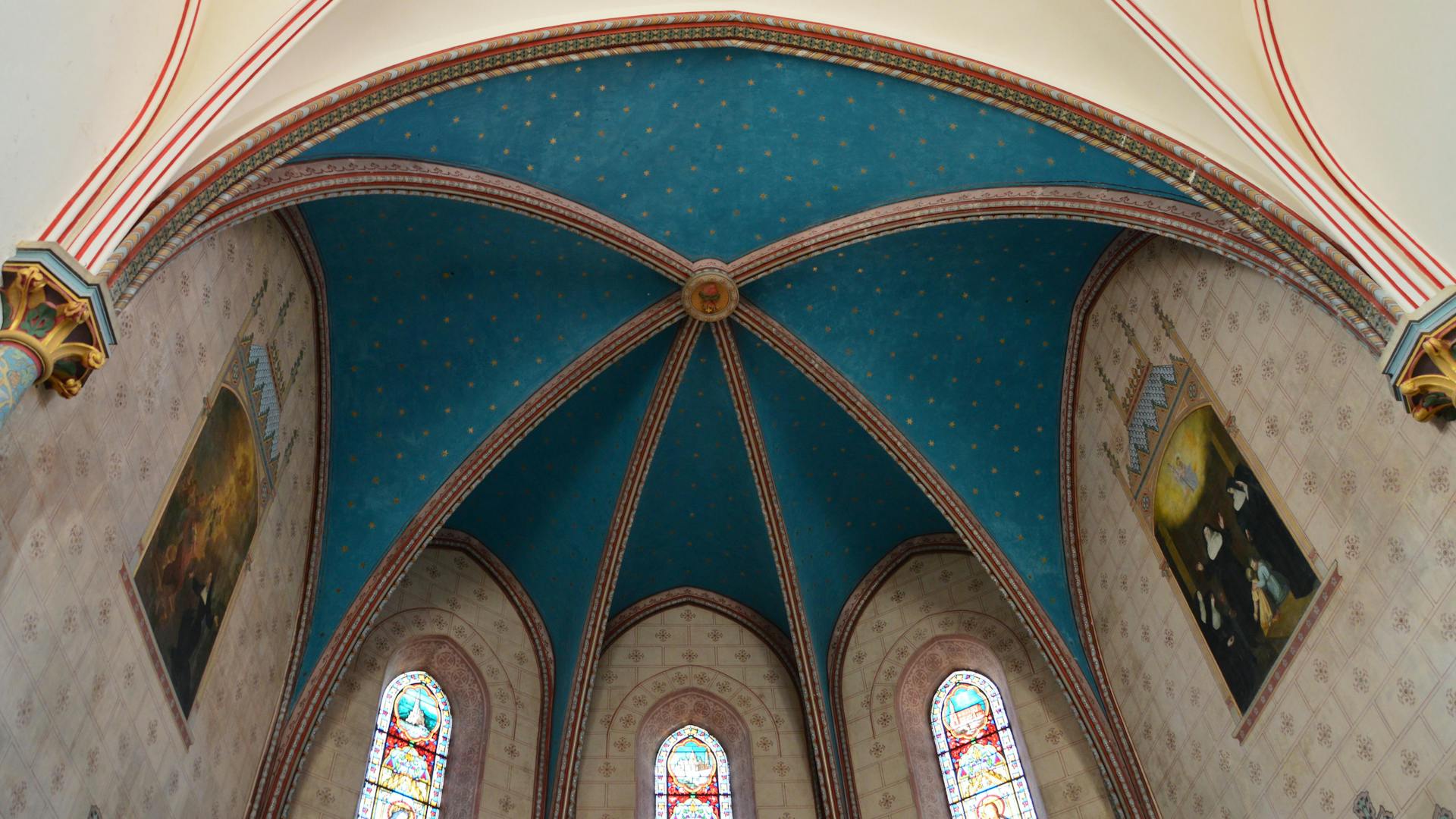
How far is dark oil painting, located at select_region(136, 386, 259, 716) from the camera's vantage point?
938cm

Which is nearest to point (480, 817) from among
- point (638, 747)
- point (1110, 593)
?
point (638, 747)

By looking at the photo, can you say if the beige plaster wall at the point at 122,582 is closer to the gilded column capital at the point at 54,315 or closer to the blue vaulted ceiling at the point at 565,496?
the gilded column capital at the point at 54,315

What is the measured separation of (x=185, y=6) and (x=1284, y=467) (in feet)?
30.2

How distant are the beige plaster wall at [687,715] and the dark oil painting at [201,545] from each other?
486 centimetres

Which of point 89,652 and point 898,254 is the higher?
point 898,254

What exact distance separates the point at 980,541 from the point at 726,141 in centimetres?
534

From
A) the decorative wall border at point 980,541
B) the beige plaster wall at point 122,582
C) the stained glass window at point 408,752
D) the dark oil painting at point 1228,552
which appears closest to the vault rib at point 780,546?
the decorative wall border at point 980,541

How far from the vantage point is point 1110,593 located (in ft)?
42.2

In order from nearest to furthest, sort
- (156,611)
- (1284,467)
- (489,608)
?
(156,611)
(1284,467)
(489,608)

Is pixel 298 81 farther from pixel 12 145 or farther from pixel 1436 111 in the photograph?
pixel 1436 111

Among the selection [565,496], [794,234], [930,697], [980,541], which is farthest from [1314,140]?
[565,496]

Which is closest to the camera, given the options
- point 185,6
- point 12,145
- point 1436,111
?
point 12,145

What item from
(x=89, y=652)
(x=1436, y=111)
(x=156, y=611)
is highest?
(x=1436, y=111)

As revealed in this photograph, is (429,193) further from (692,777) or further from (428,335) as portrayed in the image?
(692,777)
